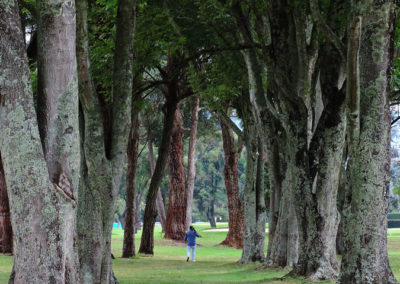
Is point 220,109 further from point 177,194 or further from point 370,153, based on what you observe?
point 370,153

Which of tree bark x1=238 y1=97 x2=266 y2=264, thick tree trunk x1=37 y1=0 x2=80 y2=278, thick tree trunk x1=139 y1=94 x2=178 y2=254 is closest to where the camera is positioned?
thick tree trunk x1=37 y1=0 x2=80 y2=278

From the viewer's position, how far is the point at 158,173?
79.4 ft

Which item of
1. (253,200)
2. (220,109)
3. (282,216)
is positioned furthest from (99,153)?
(220,109)

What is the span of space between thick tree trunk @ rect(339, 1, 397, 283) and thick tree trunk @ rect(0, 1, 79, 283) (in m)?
4.40

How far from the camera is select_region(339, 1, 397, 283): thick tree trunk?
9.10 metres

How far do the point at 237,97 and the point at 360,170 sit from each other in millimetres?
13709

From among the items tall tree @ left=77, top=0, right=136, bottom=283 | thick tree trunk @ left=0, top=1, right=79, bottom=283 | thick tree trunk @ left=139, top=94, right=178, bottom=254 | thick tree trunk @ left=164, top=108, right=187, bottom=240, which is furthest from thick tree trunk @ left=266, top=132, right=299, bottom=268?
thick tree trunk @ left=164, top=108, right=187, bottom=240

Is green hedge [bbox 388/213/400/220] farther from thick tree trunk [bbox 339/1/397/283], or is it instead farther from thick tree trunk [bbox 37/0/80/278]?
thick tree trunk [bbox 37/0/80/278]

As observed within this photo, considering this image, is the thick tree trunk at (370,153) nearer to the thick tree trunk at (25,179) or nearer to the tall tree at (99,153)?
the tall tree at (99,153)

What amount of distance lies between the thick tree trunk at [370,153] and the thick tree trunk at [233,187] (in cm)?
2305

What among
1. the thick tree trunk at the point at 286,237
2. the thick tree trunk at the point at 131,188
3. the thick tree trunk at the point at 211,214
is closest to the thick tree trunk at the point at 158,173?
the thick tree trunk at the point at 131,188

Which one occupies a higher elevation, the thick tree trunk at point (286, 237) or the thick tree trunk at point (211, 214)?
the thick tree trunk at point (211, 214)

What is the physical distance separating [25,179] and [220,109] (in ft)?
56.0

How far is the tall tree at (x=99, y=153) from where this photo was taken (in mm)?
10781
